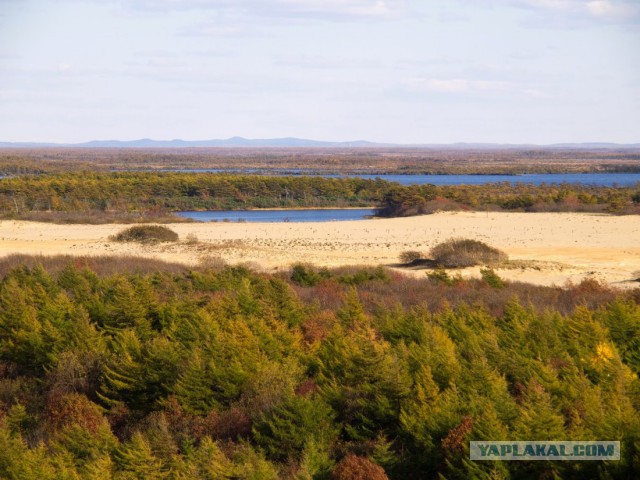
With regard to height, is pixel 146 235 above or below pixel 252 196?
above

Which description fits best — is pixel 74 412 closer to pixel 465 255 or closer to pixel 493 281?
pixel 493 281

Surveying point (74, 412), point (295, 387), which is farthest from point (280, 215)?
point (74, 412)

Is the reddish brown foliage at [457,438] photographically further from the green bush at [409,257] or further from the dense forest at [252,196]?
the dense forest at [252,196]

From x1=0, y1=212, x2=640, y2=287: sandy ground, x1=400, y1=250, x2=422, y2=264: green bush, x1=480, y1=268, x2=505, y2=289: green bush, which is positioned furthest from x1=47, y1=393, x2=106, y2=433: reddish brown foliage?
x1=400, y1=250, x2=422, y2=264: green bush

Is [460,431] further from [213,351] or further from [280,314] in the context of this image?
[280,314]

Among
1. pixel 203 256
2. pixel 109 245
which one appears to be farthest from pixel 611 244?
pixel 109 245

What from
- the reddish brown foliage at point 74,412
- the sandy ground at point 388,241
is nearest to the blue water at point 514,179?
the sandy ground at point 388,241
